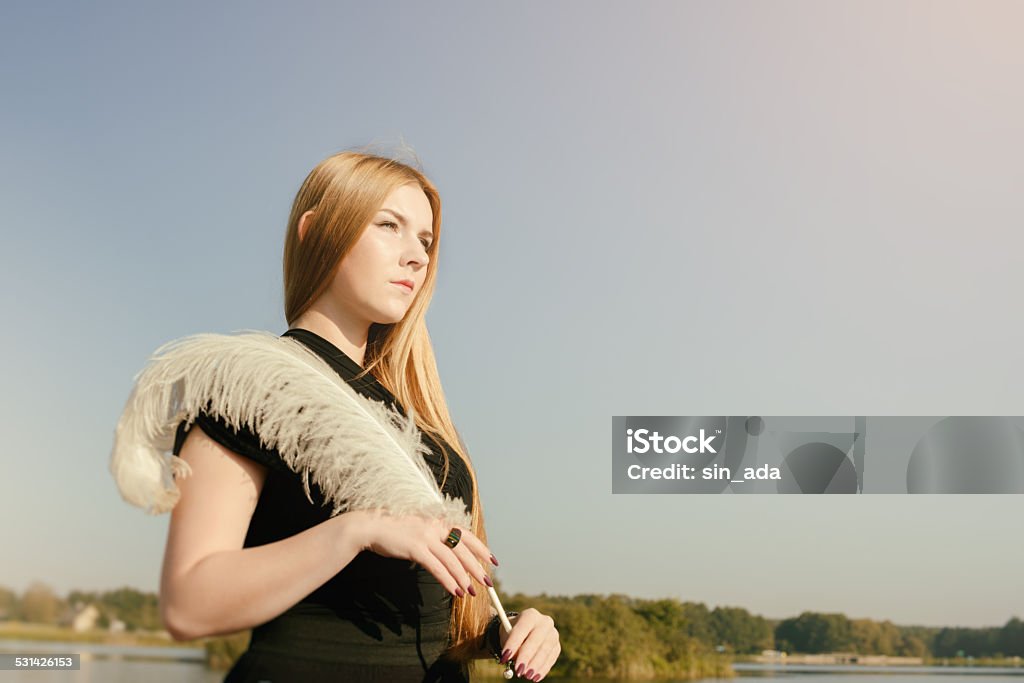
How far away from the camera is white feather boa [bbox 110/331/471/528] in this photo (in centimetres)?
150

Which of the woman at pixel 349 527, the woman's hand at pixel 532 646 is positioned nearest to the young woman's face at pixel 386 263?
the woman at pixel 349 527

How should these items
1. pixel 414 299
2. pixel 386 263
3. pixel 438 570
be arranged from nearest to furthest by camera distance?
pixel 438 570 < pixel 386 263 < pixel 414 299

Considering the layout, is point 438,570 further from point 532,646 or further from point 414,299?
point 414,299

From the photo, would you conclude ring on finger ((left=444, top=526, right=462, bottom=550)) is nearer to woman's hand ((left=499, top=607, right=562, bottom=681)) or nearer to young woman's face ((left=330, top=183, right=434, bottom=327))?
woman's hand ((left=499, top=607, right=562, bottom=681))

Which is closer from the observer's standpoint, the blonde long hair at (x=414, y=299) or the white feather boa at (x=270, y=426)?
the white feather boa at (x=270, y=426)

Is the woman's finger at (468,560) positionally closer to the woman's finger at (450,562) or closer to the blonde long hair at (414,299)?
the woman's finger at (450,562)

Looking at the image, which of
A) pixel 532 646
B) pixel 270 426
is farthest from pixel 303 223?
pixel 532 646

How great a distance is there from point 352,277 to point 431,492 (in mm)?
519

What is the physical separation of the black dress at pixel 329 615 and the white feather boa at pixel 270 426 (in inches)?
1.5

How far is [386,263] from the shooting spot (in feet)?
6.17

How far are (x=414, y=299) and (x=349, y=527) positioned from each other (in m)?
0.75

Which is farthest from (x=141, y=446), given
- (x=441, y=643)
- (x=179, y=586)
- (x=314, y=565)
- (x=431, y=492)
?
(x=441, y=643)

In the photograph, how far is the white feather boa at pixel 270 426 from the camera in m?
1.50

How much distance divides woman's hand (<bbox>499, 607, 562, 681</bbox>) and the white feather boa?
25 centimetres
